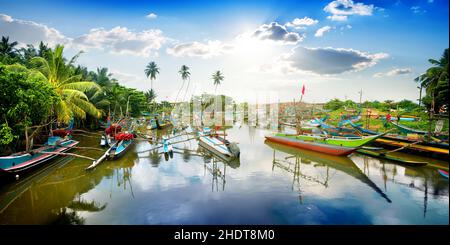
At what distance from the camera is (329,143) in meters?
12.3

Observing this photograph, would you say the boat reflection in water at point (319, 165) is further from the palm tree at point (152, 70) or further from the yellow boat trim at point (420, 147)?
the palm tree at point (152, 70)

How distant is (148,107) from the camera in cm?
3762

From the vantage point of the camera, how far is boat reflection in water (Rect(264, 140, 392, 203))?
8.00 meters

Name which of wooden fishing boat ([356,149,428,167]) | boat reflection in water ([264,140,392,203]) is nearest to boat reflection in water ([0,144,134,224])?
boat reflection in water ([264,140,392,203])

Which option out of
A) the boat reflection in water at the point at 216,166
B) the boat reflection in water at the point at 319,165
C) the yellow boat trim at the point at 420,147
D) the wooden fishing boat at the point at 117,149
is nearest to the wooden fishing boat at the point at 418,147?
the yellow boat trim at the point at 420,147

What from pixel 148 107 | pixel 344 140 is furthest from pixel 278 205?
pixel 148 107

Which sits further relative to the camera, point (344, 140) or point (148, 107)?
point (148, 107)

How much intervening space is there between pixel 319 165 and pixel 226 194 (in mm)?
6157

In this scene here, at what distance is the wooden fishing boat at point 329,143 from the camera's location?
35.8 ft

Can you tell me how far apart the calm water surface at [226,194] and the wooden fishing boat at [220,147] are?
0.62 m

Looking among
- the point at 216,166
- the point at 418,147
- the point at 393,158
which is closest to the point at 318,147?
the point at 393,158

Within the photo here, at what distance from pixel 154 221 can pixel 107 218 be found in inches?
50.9
